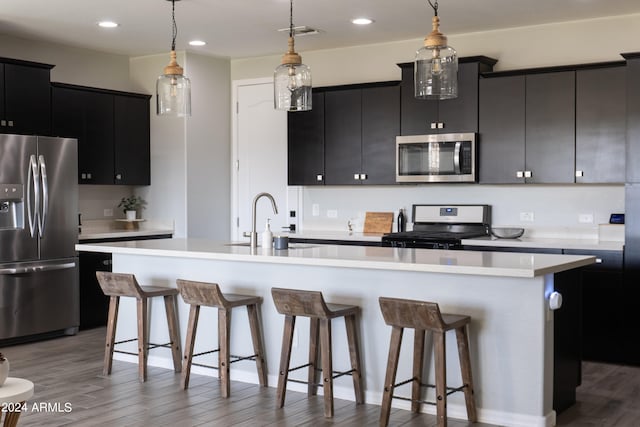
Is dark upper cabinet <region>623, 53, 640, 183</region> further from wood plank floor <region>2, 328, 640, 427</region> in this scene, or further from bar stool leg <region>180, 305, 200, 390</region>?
bar stool leg <region>180, 305, 200, 390</region>

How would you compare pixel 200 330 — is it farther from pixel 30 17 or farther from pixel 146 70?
pixel 146 70

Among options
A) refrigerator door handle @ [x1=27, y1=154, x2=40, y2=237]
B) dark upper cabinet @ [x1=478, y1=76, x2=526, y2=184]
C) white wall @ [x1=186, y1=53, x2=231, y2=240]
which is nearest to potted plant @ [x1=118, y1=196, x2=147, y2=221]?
white wall @ [x1=186, y1=53, x2=231, y2=240]

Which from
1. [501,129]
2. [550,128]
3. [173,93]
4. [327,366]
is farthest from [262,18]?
[327,366]

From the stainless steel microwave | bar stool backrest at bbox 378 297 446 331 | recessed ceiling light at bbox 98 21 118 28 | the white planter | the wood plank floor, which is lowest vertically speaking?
the wood plank floor

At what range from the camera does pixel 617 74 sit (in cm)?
591

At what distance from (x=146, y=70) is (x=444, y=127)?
3336 millimetres

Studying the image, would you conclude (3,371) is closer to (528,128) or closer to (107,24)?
(107,24)

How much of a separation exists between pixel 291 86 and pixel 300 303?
128 centimetres

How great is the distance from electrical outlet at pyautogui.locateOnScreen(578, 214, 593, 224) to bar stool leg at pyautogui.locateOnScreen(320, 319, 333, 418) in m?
2.93

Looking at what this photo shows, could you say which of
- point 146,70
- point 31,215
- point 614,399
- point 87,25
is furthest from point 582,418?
point 146,70

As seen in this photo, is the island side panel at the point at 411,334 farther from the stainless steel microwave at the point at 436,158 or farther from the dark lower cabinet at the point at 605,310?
the stainless steel microwave at the point at 436,158

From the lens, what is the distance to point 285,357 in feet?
14.9

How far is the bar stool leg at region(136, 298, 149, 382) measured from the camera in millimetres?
5184

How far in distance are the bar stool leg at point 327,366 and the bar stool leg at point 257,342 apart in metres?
0.71
